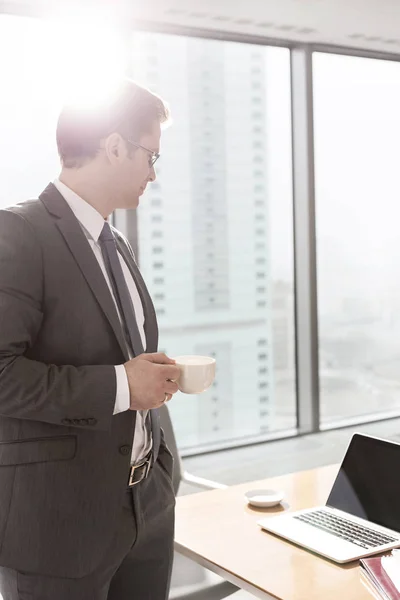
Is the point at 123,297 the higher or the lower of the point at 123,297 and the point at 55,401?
the higher

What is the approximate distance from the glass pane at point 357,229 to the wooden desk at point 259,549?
125 inches

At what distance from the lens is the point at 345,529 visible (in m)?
1.77

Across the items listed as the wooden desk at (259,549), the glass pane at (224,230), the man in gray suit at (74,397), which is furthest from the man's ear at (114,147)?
the glass pane at (224,230)

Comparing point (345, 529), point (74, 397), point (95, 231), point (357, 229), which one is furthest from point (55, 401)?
point (357, 229)

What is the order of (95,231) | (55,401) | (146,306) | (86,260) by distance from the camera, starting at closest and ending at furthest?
(55,401)
(86,260)
(95,231)
(146,306)

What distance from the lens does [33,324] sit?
1.33 m

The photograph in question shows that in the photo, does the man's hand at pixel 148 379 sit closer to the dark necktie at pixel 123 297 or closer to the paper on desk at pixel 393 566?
the dark necktie at pixel 123 297

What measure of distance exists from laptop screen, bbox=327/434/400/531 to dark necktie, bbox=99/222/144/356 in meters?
0.69

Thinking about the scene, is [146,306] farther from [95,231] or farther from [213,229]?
[213,229]

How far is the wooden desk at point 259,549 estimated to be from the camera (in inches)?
59.3

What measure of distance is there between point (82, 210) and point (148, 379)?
37 centimetres

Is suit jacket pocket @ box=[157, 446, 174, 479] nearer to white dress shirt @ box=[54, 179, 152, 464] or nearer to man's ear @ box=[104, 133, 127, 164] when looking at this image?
white dress shirt @ box=[54, 179, 152, 464]

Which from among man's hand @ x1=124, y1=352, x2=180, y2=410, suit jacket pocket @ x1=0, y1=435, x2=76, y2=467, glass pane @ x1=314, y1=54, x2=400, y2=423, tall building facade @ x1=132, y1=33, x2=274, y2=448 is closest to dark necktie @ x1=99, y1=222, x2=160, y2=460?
man's hand @ x1=124, y1=352, x2=180, y2=410

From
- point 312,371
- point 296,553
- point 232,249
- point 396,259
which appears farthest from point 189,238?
point 296,553
